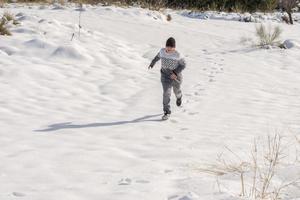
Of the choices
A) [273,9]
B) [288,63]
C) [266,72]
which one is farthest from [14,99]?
[273,9]

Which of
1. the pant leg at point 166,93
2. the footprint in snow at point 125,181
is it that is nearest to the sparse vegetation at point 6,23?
the pant leg at point 166,93

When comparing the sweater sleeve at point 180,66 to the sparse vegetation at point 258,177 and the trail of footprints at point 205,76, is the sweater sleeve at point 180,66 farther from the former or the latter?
the sparse vegetation at point 258,177

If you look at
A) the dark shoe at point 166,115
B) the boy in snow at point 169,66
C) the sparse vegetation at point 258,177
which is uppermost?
the boy in snow at point 169,66

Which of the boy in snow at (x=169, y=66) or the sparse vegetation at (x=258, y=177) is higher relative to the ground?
the boy in snow at (x=169, y=66)

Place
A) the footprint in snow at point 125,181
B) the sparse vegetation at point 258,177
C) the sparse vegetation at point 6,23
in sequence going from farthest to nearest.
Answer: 1. the sparse vegetation at point 6,23
2. the footprint in snow at point 125,181
3. the sparse vegetation at point 258,177

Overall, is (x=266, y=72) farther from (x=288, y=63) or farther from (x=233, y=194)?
(x=233, y=194)

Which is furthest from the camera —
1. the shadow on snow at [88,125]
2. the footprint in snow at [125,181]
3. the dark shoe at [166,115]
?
the dark shoe at [166,115]

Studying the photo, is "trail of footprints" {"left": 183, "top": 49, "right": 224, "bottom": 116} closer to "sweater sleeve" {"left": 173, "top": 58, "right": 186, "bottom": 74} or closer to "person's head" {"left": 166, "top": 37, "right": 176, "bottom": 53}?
"sweater sleeve" {"left": 173, "top": 58, "right": 186, "bottom": 74}

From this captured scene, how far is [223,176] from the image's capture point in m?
4.55

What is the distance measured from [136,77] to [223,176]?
5903 millimetres

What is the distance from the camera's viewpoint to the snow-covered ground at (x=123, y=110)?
14.8 feet

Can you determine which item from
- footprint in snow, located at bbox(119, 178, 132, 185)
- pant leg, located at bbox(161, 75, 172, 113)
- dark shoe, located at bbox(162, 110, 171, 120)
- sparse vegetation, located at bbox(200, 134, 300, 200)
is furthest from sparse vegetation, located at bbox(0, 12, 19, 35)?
footprint in snow, located at bbox(119, 178, 132, 185)

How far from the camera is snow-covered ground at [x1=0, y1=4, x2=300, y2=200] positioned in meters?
4.52

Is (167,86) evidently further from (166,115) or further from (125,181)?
(125,181)
